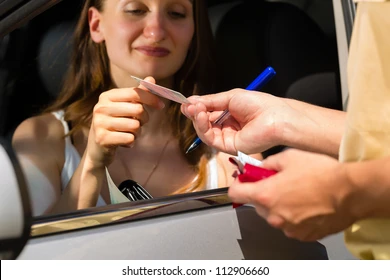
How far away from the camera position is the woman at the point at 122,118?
5.48 feet

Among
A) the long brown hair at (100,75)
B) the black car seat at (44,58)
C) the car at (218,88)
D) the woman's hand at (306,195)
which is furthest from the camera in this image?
the black car seat at (44,58)

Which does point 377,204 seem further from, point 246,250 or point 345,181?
point 246,250

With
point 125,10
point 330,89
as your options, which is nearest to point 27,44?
point 125,10

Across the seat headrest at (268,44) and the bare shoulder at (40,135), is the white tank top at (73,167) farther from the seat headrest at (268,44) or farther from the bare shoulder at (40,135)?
the seat headrest at (268,44)

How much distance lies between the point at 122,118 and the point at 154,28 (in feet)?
1.41

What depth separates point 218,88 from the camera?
2318 millimetres

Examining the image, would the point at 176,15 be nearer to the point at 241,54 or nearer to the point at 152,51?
the point at 152,51

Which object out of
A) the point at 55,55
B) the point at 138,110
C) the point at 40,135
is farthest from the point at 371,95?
the point at 55,55

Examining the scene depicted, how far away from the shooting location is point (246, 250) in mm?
1416

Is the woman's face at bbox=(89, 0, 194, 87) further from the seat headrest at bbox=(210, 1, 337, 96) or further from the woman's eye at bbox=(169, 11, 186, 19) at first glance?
the seat headrest at bbox=(210, 1, 337, 96)

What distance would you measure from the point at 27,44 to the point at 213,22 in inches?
27.1

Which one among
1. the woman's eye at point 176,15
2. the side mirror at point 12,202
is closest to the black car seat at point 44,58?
the woman's eye at point 176,15

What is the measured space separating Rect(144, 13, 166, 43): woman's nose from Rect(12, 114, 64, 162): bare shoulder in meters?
0.39

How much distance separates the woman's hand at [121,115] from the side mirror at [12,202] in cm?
53
